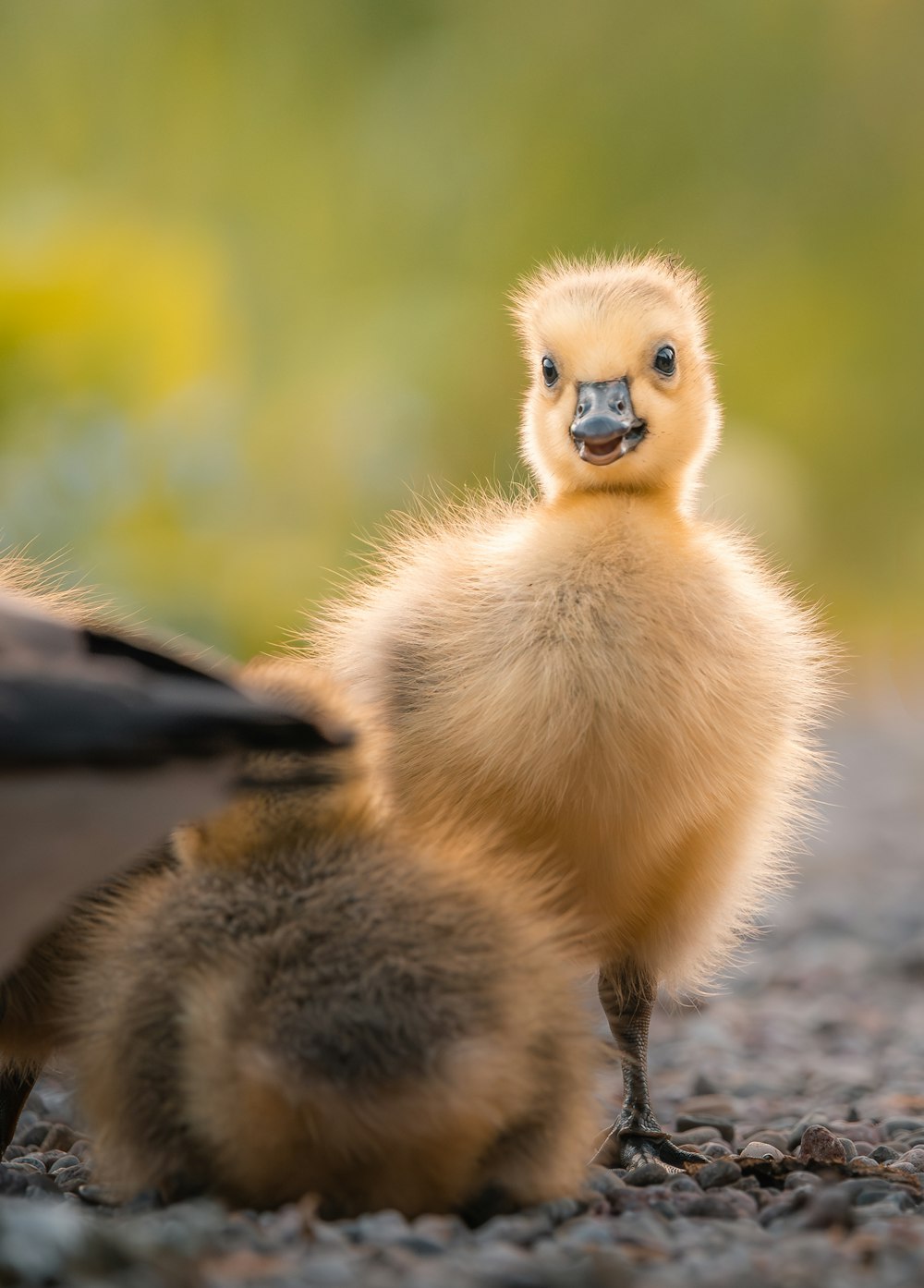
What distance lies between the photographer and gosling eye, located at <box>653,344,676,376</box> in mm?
2285

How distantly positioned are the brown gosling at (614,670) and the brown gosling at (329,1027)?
0.18 m

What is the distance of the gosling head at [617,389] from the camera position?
7.23ft

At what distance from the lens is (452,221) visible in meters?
7.41

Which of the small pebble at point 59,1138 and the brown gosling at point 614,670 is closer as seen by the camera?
the brown gosling at point 614,670

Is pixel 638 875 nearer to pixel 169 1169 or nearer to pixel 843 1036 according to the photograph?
pixel 169 1169

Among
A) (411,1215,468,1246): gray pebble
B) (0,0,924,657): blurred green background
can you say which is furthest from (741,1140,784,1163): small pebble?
(0,0,924,657): blurred green background

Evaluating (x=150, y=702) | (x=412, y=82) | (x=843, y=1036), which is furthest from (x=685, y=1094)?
(x=412, y=82)

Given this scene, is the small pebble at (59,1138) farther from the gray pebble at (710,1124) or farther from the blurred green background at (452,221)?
the blurred green background at (452,221)

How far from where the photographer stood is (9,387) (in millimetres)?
4734

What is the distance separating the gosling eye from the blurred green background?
3053 mm

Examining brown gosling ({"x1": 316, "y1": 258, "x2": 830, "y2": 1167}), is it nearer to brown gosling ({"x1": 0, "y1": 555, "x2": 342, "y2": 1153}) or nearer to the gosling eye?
the gosling eye

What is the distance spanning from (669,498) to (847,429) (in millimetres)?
5820

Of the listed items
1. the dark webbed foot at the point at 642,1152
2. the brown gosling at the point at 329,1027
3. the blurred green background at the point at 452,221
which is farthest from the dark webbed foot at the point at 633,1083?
the blurred green background at the point at 452,221

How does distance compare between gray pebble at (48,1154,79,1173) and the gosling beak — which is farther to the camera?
the gosling beak
